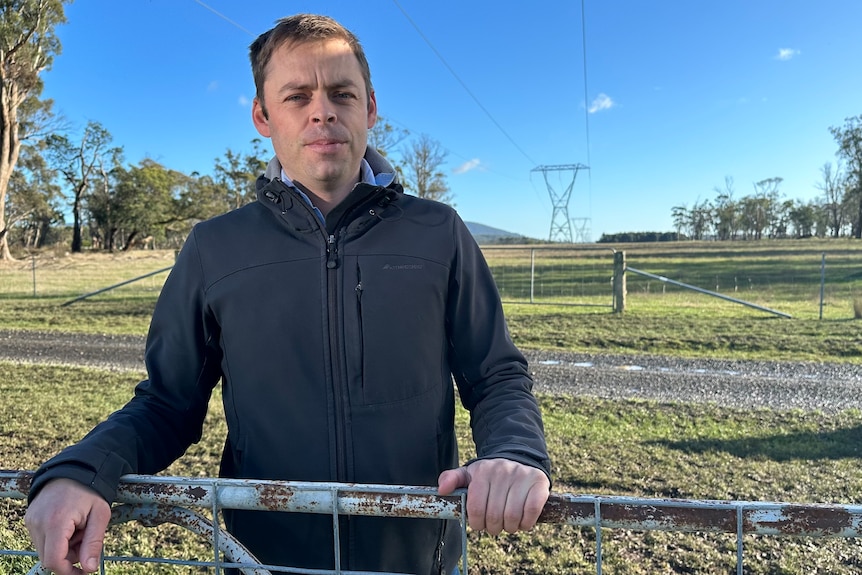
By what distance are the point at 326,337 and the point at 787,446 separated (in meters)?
→ 4.90

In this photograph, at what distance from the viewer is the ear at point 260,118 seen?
1645mm

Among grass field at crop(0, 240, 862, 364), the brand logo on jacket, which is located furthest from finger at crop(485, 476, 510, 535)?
grass field at crop(0, 240, 862, 364)

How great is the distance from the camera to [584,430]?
17.3ft

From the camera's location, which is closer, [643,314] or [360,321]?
[360,321]

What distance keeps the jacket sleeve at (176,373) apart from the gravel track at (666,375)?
5.60 m

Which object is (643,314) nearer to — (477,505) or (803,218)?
(477,505)

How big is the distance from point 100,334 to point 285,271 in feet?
34.9

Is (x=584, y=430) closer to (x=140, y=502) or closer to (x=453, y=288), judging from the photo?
(x=453, y=288)

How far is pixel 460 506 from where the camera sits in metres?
1.07

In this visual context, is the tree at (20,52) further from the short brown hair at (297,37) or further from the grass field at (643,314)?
the short brown hair at (297,37)

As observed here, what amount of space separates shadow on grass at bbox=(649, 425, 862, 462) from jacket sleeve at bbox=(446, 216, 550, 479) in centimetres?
394

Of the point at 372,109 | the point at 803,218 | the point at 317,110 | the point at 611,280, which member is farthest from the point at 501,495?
the point at 803,218

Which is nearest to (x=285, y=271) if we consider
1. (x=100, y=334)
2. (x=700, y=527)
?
(x=700, y=527)

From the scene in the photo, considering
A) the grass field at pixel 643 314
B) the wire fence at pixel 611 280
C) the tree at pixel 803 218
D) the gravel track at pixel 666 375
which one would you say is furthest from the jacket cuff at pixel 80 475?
the tree at pixel 803 218
